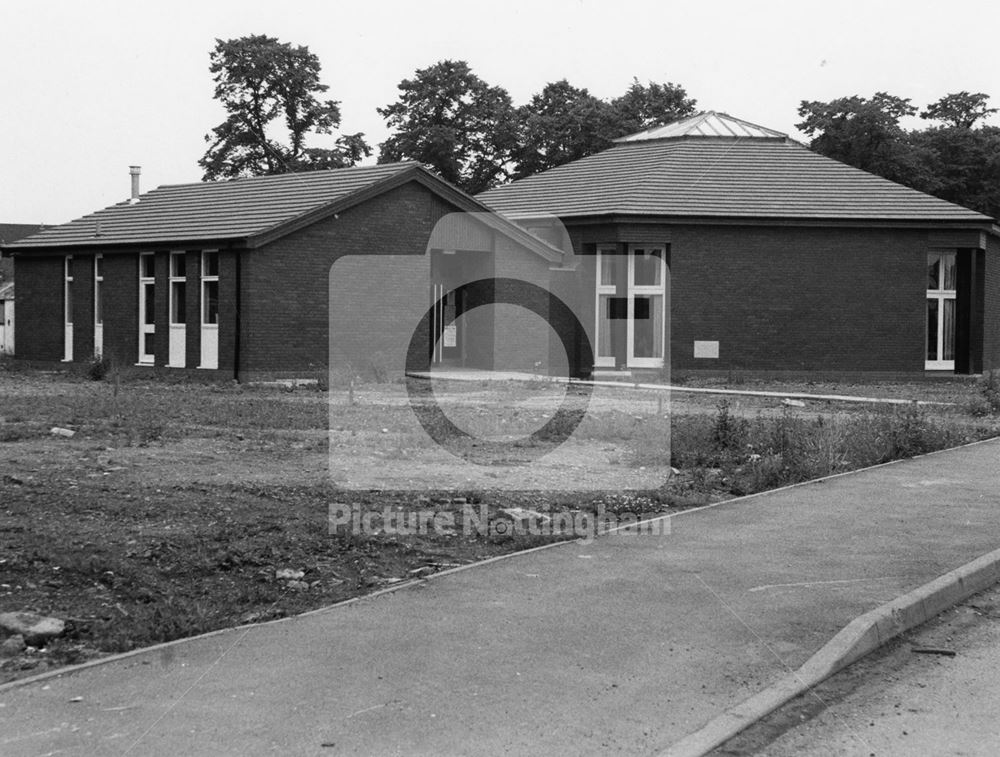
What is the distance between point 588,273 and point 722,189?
171 inches

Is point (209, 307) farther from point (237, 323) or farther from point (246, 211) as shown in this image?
point (246, 211)

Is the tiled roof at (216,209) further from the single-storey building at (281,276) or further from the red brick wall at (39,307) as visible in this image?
the red brick wall at (39,307)

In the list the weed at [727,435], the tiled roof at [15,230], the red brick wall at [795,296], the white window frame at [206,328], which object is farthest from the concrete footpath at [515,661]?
the tiled roof at [15,230]

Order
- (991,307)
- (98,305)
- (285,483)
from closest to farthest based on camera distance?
(285,483), (98,305), (991,307)

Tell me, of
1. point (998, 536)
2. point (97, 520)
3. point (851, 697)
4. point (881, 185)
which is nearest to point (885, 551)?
point (998, 536)

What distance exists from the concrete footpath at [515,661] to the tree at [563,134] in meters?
55.9

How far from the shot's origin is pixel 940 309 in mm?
35531

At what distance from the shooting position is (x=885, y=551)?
9.54m

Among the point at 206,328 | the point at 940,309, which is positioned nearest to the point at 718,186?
the point at 940,309

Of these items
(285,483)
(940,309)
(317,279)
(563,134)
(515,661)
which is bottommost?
(515,661)

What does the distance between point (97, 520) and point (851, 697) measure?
5903 mm

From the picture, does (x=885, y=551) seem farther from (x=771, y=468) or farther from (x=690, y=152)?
(x=690, y=152)

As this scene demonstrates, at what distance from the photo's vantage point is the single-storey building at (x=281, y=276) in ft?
94.4

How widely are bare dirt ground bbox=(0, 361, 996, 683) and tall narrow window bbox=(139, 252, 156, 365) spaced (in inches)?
326
